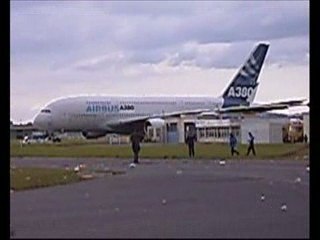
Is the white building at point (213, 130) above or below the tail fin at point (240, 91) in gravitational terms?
below

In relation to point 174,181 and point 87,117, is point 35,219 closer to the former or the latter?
point 174,181

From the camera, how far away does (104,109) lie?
124 ft

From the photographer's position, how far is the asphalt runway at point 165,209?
6.20 m

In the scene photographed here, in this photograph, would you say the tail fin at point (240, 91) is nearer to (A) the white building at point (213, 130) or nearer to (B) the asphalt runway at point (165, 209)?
(A) the white building at point (213, 130)

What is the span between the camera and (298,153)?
2488 cm

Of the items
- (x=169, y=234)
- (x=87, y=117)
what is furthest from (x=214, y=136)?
(x=169, y=234)

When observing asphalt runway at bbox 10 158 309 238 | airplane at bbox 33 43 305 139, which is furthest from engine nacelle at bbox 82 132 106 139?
asphalt runway at bbox 10 158 309 238

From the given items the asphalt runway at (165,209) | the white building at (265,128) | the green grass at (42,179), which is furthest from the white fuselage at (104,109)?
the asphalt runway at (165,209)

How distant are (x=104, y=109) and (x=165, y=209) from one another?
29.8 metres

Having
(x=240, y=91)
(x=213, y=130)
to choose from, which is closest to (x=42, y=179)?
(x=213, y=130)

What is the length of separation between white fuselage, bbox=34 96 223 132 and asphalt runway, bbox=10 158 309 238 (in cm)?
2300

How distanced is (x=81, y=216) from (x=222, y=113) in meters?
31.6
